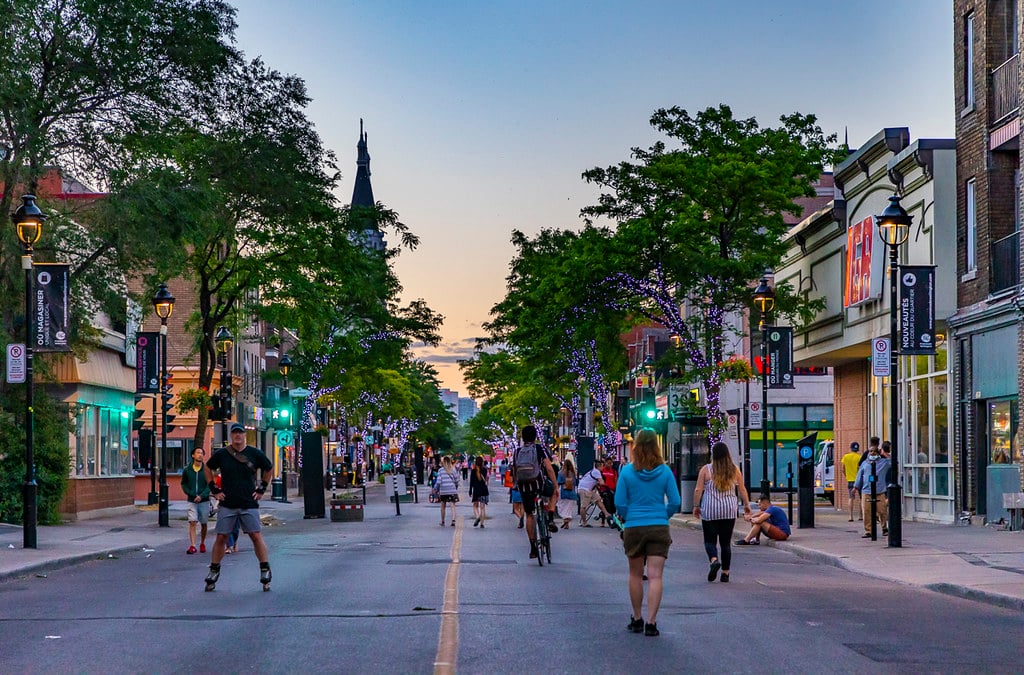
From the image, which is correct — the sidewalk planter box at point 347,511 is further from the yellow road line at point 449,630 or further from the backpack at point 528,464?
the yellow road line at point 449,630

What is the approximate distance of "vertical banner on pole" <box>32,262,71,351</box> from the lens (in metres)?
26.3

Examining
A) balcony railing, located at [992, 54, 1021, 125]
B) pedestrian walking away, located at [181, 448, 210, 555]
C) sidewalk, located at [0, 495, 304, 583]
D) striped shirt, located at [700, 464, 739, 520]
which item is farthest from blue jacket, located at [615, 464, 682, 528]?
balcony railing, located at [992, 54, 1021, 125]

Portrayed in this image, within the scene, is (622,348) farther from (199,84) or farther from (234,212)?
(199,84)

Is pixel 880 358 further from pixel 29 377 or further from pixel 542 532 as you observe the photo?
pixel 29 377

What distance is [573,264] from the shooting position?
4281cm

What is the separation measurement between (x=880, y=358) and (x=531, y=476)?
879 cm

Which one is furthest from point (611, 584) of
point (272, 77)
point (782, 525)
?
point (272, 77)

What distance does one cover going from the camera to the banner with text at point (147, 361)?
129 feet

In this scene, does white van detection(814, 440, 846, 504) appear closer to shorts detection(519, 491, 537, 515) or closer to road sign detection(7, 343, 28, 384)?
shorts detection(519, 491, 537, 515)

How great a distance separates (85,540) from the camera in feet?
93.6

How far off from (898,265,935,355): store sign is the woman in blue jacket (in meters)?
16.8

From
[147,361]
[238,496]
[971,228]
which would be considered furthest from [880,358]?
[147,361]

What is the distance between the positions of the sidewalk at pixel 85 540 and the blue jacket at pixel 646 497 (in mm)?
10175

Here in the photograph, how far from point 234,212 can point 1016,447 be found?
825 inches
